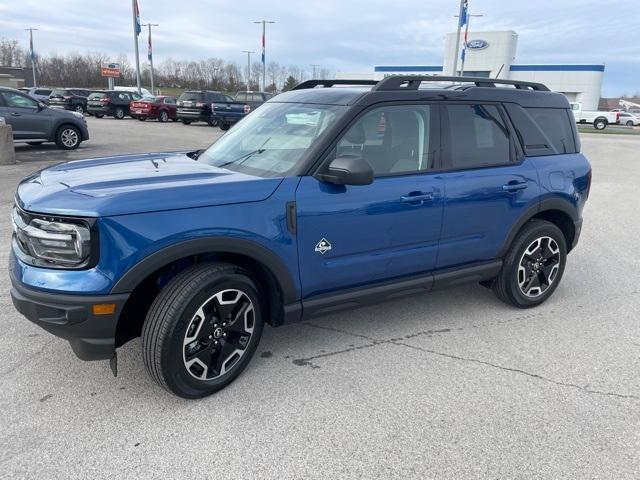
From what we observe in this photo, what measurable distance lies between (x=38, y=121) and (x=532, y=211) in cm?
1361

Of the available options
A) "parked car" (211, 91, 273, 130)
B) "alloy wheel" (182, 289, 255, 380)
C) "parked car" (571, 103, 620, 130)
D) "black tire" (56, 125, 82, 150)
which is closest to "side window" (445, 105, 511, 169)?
"alloy wheel" (182, 289, 255, 380)

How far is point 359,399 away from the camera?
9.98 ft

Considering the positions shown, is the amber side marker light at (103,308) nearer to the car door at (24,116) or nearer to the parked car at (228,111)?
the car door at (24,116)

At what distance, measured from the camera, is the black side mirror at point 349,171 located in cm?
297

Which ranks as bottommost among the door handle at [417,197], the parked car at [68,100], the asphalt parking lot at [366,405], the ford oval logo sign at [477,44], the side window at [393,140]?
the asphalt parking lot at [366,405]

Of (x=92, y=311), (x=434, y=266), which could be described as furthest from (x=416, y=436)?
(x=92, y=311)

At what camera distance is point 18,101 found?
13164 mm

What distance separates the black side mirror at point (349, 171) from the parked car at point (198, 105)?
23.6 meters

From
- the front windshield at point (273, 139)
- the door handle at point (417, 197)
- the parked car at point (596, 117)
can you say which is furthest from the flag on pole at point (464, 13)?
the door handle at point (417, 197)

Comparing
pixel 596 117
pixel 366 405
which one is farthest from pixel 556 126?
pixel 596 117

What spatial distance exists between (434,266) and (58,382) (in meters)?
2.67

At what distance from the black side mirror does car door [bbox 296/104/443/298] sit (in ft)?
0.47

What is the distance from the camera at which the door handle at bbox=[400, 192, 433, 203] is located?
344 centimetres

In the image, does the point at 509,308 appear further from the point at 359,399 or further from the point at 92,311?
the point at 92,311
